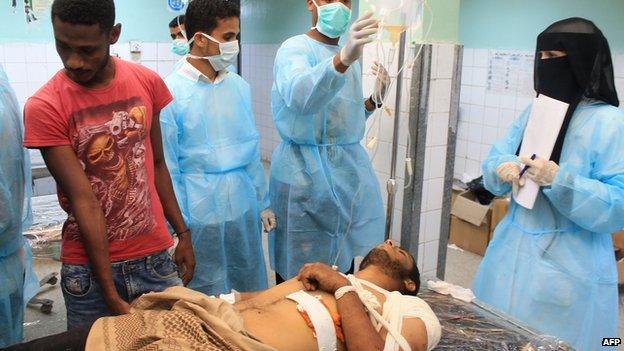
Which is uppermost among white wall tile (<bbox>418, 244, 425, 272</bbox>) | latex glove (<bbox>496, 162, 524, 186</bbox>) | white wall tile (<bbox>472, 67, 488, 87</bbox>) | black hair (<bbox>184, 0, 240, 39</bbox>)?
black hair (<bbox>184, 0, 240, 39</bbox>)

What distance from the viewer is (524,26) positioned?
4.02 meters

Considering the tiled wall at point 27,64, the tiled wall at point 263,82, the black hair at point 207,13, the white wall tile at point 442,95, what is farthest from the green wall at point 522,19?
the tiled wall at point 27,64

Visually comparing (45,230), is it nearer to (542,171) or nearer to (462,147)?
(542,171)

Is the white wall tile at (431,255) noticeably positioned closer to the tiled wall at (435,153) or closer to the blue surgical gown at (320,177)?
the tiled wall at (435,153)

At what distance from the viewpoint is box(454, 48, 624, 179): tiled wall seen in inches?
169

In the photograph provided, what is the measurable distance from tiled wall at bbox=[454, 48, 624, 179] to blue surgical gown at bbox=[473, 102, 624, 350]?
235 cm

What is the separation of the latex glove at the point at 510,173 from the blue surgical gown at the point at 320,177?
0.64m

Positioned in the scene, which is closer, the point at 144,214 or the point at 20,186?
the point at 144,214

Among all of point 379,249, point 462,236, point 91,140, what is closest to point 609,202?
point 379,249

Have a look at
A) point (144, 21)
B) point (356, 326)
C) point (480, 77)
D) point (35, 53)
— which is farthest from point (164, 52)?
point (356, 326)

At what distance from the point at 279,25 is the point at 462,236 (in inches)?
131

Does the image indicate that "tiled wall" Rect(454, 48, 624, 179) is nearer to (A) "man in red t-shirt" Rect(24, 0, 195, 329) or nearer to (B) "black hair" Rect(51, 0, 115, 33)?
(A) "man in red t-shirt" Rect(24, 0, 195, 329)

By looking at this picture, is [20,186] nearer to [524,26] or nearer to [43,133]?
[43,133]

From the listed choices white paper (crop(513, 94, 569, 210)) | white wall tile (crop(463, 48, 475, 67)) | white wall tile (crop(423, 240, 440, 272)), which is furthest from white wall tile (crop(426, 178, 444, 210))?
white wall tile (crop(463, 48, 475, 67))
